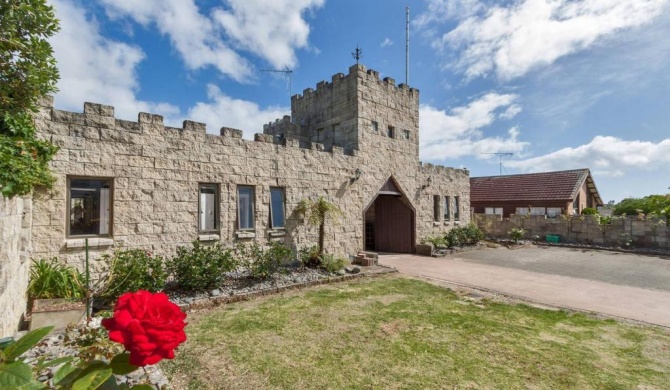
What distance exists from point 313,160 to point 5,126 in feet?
24.4

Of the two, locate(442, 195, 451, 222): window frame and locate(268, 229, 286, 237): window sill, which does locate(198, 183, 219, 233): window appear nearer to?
locate(268, 229, 286, 237): window sill

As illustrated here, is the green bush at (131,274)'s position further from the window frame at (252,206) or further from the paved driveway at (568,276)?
the paved driveway at (568,276)

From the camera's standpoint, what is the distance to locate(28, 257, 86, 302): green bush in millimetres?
5711

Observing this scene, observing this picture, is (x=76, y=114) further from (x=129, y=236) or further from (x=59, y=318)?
(x=59, y=318)

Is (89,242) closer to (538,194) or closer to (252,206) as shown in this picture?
(252,206)

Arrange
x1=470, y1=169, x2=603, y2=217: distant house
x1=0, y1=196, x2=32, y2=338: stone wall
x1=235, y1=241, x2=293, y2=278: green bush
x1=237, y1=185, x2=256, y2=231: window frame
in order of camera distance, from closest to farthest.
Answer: x1=0, y1=196, x2=32, y2=338: stone wall < x1=235, y1=241, x2=293, y2=278: green bush < x1=237, y1=185, x2=256, y2=231: window frame < x1=470, y1=169, x2=603, y2=217: distant house

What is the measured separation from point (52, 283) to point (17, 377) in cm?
658

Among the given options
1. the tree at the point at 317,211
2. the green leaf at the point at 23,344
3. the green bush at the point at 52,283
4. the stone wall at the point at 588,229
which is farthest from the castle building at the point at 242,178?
the stone wall at the point at 588,229

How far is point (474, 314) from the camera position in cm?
651

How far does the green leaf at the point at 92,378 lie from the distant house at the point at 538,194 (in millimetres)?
26344

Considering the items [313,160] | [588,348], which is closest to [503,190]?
[313,160]

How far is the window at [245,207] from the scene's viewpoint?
30.3ft

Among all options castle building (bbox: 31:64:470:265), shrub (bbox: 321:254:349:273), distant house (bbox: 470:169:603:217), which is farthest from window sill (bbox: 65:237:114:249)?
distant house (bbox: 470:169:603:217)

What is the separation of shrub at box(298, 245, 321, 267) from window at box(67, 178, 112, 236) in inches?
206
